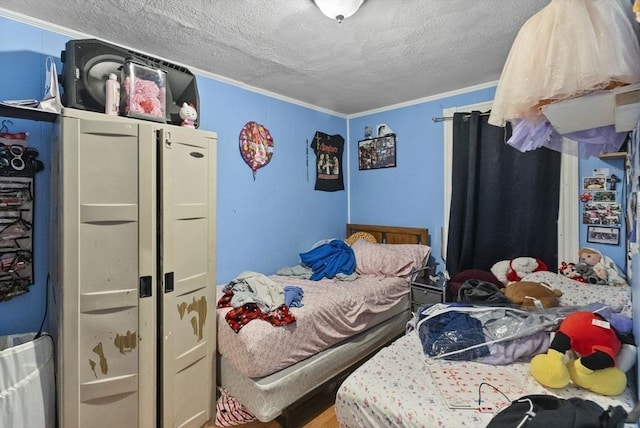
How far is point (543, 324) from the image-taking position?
1.46 m

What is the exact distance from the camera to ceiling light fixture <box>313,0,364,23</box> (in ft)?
5.26

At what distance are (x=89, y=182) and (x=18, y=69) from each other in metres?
0.93

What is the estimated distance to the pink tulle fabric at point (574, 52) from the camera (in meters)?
0.98

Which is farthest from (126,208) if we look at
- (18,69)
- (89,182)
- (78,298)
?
(18,69)

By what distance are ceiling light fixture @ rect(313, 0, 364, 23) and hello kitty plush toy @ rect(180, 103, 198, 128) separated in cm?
99

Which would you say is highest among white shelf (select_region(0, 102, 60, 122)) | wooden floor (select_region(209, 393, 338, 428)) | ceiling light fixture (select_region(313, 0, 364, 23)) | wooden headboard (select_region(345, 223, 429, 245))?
ceiling light fixture (select_region(313, 0, 364, 23))

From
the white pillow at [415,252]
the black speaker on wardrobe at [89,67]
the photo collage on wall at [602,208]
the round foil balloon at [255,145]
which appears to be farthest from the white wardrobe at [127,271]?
the photo collage on wall at [602,208]

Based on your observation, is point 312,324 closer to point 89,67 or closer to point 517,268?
point 517,268

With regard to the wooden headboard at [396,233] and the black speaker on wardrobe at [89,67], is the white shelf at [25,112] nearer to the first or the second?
the black speaker on wardrobe at [89,67]

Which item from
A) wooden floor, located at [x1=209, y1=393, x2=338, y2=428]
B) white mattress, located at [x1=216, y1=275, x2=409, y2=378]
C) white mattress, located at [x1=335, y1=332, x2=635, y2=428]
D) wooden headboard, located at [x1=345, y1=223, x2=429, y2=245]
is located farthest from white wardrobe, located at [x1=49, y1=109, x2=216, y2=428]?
wooden headboard, located at [x1=345, y1=223, x2=429, y2=245]

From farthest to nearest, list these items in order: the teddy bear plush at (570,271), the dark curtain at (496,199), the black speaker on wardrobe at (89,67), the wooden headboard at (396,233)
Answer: the wooden headboard at (396,233) < the dark curtain at (496,199) < the teddy bear plush at (570,271) < the black speaker on wardrobe at (89,67)

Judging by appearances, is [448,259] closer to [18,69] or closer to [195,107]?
[195,107]

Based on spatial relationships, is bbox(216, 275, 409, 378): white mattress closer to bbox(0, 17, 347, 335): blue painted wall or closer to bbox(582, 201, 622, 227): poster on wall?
bbox(0, 17, 347, 335): blue painted wall

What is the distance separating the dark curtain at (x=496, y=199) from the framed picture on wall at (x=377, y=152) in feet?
2.39
